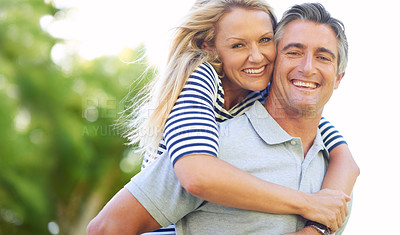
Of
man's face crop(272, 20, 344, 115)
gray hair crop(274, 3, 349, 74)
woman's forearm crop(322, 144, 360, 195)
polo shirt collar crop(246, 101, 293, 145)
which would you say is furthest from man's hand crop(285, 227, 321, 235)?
gray hair crop(274, 3, 349, 74)

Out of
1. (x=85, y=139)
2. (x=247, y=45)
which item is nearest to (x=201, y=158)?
(x=247, y=45)

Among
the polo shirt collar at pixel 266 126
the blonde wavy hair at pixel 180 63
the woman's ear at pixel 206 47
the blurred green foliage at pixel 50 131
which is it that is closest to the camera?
the polo shirt collar at pixel 266 126

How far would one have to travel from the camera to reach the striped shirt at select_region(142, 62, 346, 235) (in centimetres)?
175

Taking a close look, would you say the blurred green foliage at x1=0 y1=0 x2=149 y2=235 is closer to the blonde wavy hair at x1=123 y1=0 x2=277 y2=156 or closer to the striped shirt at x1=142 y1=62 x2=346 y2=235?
the blonde wavy hair at x1=123 y1=0 x2=277 y2=156

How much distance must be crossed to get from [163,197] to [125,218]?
0.57 feet

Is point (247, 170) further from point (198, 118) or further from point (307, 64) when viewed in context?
point (307, 64)

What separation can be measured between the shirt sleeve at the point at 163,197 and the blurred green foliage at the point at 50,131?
6597 mm

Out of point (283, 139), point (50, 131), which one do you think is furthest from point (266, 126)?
point (50, 131)

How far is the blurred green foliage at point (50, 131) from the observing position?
894 centimetres

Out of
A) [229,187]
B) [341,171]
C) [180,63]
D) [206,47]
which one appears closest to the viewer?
[229,187]

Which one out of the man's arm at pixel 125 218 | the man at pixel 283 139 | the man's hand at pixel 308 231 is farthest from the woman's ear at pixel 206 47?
the man's hand at pixel 308 231

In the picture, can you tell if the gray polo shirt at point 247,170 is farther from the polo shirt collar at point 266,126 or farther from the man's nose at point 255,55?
the man's nose at point 255,55

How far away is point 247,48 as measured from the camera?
2.33 m

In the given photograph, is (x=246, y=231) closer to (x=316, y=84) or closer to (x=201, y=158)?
(x=201, y=158)
